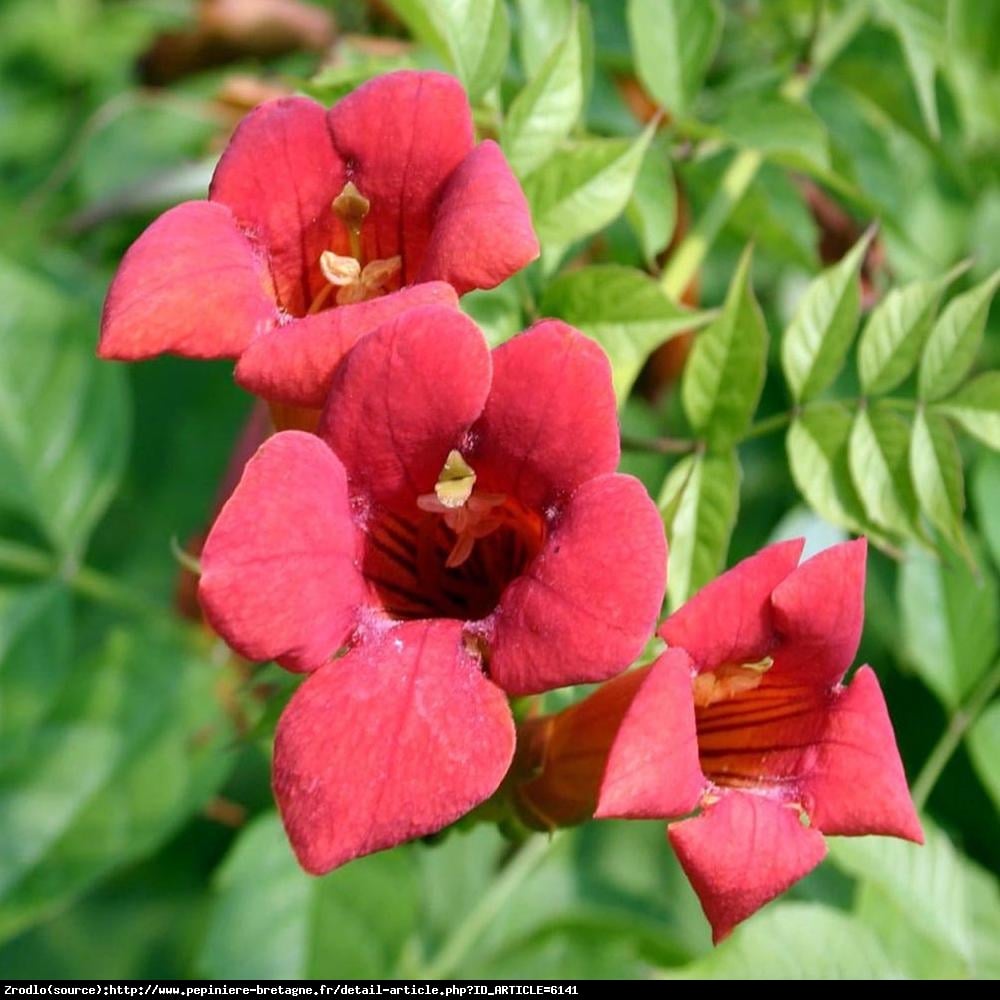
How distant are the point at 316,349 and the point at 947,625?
106 cm

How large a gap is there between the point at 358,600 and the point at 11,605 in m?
1.08

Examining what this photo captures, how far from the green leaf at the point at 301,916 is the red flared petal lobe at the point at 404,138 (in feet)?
2.88

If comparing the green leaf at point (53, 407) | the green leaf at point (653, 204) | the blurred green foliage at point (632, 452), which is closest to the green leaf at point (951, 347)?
the blurred green foliage at point (632, 452)

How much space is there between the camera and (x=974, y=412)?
144 cm

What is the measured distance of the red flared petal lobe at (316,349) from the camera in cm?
111

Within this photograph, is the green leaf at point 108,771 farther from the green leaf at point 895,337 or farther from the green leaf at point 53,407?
the green leaf at point 895,337

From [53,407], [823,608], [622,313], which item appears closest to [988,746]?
[823,608]

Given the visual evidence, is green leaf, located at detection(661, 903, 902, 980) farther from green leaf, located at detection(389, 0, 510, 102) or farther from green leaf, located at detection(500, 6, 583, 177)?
green leaf, located at detection(389, 0, 510, 102)

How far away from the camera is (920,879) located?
157 cm

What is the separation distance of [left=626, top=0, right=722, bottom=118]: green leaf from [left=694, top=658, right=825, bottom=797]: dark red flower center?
2.49 feet

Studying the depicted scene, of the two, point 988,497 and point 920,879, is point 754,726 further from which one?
point 988,497
